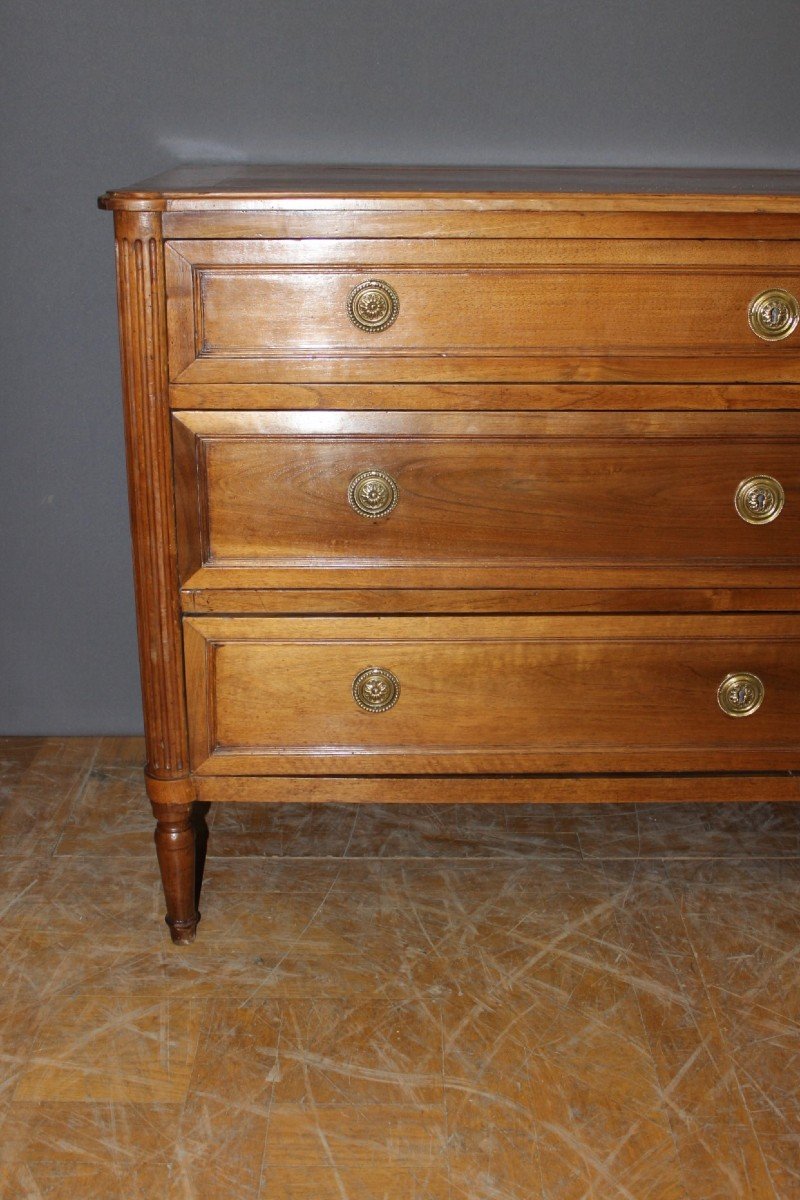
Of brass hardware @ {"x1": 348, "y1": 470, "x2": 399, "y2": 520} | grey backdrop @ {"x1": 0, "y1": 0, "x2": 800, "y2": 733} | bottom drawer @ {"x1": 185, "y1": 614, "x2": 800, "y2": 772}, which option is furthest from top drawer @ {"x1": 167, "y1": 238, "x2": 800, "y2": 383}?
grey backdrop @ {"x1": 0, "y1": 0, "x2": 800, "y2": 733}

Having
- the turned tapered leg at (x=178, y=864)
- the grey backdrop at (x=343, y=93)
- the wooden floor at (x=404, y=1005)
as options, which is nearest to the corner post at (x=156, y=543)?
the turned tapered leg at (x=178, y=864)

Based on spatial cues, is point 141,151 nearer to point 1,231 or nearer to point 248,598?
point 1,231

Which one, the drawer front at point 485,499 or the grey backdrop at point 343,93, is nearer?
the drawer front at point 485,499

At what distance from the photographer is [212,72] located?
1.94 metres

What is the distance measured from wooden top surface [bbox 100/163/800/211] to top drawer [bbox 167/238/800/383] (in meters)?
0.05

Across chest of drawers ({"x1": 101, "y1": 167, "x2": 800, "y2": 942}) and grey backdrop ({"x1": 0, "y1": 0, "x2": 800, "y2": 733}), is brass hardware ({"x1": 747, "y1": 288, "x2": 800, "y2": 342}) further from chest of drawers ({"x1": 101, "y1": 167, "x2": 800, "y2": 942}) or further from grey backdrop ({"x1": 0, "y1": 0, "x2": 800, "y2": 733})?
grey backdrop ({"x1": 0, "y1": 0, "x2": 800, "y2": 733})

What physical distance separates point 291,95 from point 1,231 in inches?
21.4

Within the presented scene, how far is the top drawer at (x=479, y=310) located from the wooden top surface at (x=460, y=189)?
5 centimetres

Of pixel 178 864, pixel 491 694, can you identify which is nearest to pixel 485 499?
pixel 491 694

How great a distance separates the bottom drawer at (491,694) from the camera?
5.27ft

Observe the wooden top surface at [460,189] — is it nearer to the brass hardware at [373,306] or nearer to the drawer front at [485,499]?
the brass hardware at [373,306]

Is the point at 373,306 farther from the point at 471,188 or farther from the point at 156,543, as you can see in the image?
the point at 156,543

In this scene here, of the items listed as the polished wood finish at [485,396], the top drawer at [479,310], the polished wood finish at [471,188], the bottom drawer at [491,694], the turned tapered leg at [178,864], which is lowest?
the turned tapered leg at [178,864]

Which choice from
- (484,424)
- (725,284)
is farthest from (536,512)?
(725,284)
